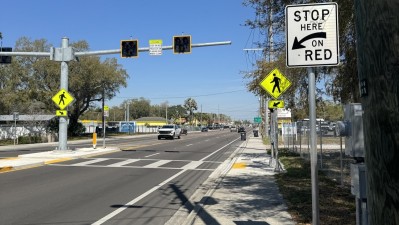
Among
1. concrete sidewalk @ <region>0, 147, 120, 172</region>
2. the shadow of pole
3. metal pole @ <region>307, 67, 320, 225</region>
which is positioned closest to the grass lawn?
the shadow of pole

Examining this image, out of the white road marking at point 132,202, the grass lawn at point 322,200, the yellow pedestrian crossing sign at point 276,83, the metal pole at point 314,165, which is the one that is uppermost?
the yellow pedestrian crossing sign at point 276,83

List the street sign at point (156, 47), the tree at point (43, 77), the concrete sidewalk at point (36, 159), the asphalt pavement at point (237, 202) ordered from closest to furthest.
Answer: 1. the asphalt pavement at point (237, 202)
2. the concrete sidewalk at point (36, 159)
3. the street sign at point (156, 47)
4. the tree at point (43, 77)

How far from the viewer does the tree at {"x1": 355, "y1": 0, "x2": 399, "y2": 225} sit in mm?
2012

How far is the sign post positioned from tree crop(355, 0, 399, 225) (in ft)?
6.90

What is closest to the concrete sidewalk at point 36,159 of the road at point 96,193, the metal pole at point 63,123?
the metal pole at point 63,123

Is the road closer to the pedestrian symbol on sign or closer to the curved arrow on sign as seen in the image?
the pedestrian symbol on sign

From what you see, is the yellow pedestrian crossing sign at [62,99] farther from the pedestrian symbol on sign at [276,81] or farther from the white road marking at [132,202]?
the pedestrian symbol on sign at [276,81]

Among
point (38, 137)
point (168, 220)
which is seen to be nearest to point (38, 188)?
point (168, 220)

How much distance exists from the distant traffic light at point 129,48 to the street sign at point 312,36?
1783 centimetres

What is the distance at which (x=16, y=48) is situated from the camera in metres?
51.8

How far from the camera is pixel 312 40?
14.7ft

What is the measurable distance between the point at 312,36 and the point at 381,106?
2530 mm

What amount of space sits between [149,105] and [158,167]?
595 feet

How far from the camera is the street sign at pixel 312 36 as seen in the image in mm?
4398
